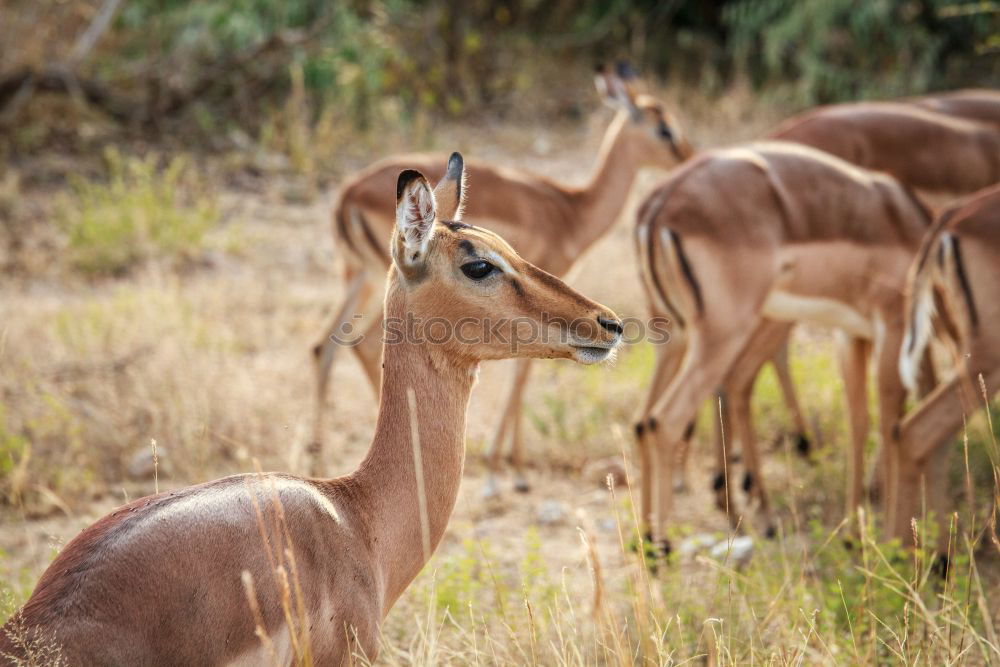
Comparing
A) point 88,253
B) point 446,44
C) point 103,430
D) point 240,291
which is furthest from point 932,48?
point 103,430

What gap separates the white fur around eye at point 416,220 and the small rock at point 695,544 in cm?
211

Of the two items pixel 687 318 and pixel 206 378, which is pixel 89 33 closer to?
pixel 206 378

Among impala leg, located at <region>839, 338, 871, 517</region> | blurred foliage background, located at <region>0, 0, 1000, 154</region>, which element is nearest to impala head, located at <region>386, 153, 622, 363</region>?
impala leg, located at <region>839, 338, 871, 517</region>

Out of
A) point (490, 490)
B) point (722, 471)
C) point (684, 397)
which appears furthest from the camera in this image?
point (490, 490)

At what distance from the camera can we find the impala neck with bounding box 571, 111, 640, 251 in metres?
6.49

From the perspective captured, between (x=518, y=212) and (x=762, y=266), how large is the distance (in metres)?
1.67

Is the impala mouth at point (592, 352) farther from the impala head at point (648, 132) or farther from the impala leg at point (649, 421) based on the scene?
the impala head at point (648, 132)

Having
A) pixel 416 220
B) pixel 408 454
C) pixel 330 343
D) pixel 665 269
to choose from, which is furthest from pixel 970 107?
pixel 408 454

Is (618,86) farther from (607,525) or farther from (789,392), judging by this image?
(607,525)

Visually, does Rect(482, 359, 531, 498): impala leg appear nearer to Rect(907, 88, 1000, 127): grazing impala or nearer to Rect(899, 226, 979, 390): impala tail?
Rect(899, 226, 979, 390): impala tail

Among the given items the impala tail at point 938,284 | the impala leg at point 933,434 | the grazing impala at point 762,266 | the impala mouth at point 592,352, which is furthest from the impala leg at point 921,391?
the impala mouth at point 592,352

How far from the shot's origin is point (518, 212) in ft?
19.9

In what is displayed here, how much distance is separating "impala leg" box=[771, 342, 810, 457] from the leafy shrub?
4.36 metres

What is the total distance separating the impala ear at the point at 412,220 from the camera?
2.59 metres
